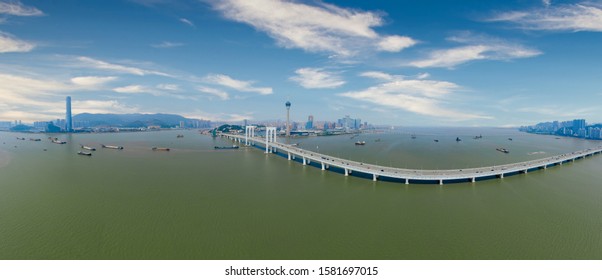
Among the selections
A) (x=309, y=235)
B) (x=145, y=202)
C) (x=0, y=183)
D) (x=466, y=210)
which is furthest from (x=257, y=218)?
(x=0, y=183)

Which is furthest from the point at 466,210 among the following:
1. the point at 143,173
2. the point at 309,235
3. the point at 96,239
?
the point at 143,173

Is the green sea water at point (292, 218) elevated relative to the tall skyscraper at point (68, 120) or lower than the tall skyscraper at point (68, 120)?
lower

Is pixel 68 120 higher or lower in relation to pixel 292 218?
higher

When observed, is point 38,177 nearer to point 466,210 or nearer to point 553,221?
point 466,210

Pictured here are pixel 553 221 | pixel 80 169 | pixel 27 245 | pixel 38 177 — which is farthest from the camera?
pixel 80 169

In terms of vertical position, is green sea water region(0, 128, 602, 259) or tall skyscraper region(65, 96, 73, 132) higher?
tall skyscraper region(65, 96, 73, 132)

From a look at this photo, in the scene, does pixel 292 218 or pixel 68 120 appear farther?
pixel 68 120

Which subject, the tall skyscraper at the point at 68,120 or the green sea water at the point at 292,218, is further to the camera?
the tall skyscraper at the point at 68,120

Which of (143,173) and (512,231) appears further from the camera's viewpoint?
(143,173)

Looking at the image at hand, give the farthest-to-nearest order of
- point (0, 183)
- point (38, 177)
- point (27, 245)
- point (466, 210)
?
point (38, 177) → point (0, 183) → point (466, 210) → point (27, 245)

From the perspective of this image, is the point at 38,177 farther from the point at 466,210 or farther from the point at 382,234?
the point at 466,210

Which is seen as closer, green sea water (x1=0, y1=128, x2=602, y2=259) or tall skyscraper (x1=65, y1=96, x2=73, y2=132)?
green sea water (x1=0, y1=128, x2=602, y2=259)
